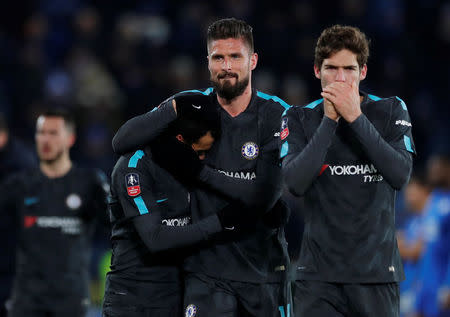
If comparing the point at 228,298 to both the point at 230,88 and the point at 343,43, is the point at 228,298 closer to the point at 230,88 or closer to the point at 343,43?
the point at 230,88

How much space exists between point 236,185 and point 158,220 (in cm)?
52

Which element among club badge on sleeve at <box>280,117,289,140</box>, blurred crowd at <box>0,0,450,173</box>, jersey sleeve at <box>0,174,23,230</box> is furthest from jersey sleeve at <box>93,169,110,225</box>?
blurred crowd at <box>0,0,450,173</box>

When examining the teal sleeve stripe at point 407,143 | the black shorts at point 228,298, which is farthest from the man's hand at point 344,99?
the black shorts at point 228,298

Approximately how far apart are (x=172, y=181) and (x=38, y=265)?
2.10 meters

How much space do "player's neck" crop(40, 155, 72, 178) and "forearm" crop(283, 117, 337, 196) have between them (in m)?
3.24

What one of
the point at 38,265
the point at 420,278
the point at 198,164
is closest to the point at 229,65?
the point at 198,164

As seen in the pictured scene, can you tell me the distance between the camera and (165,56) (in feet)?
43.2

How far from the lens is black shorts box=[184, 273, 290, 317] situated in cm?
490

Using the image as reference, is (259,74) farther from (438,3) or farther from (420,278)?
(420,278)

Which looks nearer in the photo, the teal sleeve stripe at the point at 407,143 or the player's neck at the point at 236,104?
the teal sleeve stripe at the point at 407,143

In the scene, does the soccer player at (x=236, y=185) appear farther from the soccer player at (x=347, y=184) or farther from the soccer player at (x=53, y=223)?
the soccer player at (x=53, y=223)

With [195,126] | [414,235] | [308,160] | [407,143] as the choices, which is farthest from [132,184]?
[414,235]

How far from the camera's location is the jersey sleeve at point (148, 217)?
16.1 feet

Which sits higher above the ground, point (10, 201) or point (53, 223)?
point (10, 201)
